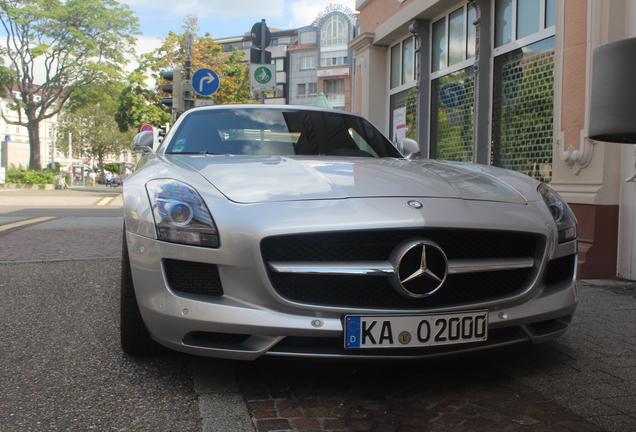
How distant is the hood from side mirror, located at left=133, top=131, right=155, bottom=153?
3.45ft

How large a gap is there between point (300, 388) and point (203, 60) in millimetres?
31919

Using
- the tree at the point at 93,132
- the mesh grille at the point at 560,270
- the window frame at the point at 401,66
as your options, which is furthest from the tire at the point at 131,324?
the tree at the point at 93,132

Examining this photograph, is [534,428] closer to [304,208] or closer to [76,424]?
[304,208]

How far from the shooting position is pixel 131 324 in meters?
2.82

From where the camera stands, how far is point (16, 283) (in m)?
4.95

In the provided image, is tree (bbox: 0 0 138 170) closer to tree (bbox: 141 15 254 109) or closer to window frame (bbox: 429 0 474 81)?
tree (bbox: 141 15 254 109)

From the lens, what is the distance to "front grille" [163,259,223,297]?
7.80ft

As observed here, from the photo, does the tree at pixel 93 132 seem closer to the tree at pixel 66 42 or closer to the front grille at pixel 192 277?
the tree at pixel 66 42

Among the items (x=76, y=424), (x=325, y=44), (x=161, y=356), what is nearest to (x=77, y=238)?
(x=161, y=356)

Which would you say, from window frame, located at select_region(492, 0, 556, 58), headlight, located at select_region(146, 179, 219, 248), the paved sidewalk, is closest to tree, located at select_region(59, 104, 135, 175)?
the paved sidewalk

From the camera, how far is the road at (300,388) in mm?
2244

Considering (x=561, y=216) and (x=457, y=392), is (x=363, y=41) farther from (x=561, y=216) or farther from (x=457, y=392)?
(x=457, y=392)

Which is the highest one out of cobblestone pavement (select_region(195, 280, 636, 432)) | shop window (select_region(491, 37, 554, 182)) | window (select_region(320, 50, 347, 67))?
window (select_region(320, 50, 347, 67))

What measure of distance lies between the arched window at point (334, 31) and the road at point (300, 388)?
5873 cm
